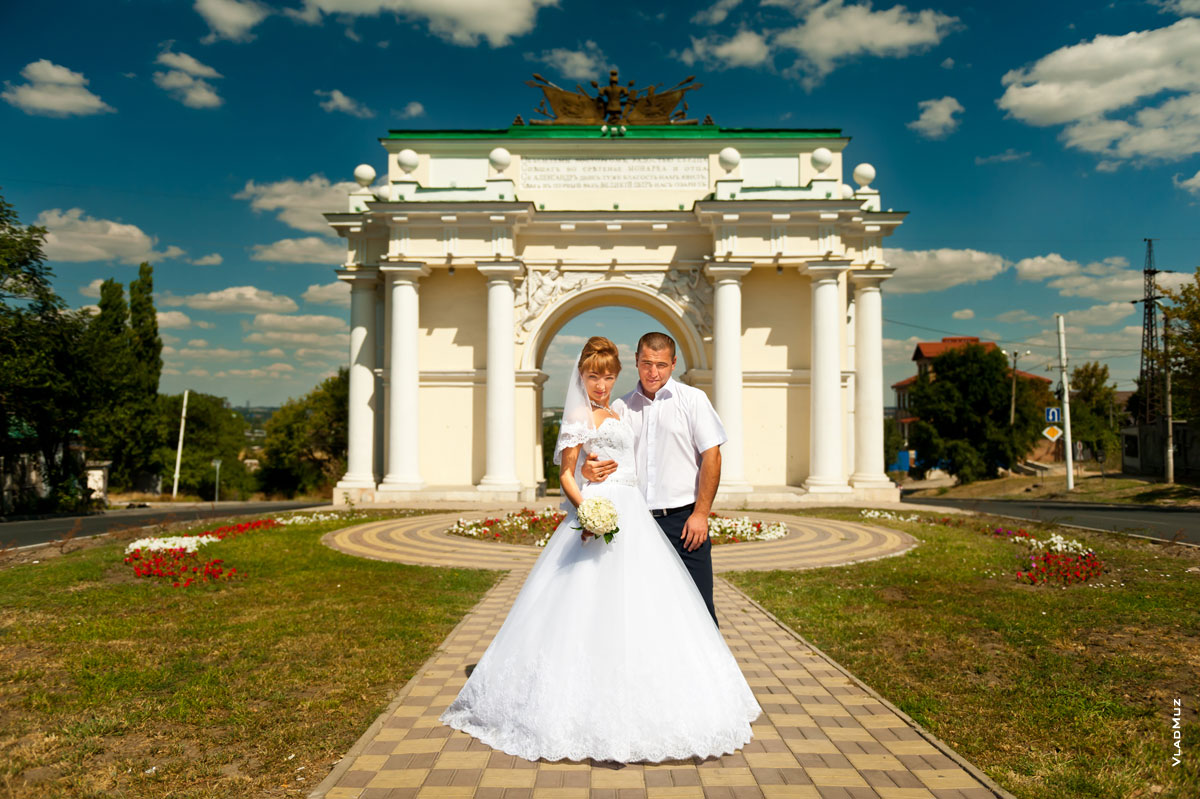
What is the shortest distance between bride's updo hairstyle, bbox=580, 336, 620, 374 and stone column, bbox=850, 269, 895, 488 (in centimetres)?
2087

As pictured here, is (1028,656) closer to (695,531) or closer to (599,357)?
(695,531)

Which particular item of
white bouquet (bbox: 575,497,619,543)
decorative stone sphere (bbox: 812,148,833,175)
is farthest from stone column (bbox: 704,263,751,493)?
white bouquet (bbox: 575,497,619,543)

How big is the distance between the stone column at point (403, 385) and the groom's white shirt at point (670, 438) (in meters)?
19.0

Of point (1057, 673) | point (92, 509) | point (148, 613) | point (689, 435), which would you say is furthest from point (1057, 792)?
point (92, 509)

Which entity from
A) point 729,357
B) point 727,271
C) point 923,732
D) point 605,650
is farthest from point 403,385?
point 923,732

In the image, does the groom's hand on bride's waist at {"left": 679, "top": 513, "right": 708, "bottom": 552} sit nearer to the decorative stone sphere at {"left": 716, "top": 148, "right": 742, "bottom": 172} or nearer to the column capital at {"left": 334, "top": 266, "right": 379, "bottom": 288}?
the decorative stone sphere at {"left": 716, "top": 148, "right": 742, "bottom": 172}

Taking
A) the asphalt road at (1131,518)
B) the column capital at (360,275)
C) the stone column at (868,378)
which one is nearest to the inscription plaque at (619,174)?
the column capital at (360,275)

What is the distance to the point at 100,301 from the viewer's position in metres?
42.8

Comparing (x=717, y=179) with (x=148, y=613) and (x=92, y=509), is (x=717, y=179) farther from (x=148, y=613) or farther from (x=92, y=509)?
(x=92, y=509)

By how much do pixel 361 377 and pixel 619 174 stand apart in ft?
36.5

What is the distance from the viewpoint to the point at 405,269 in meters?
23.2

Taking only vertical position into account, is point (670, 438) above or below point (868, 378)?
below

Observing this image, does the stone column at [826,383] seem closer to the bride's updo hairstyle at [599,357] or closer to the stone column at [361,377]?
the stone column at [361,377]

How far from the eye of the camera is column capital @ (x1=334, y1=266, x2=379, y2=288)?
24.8 m
